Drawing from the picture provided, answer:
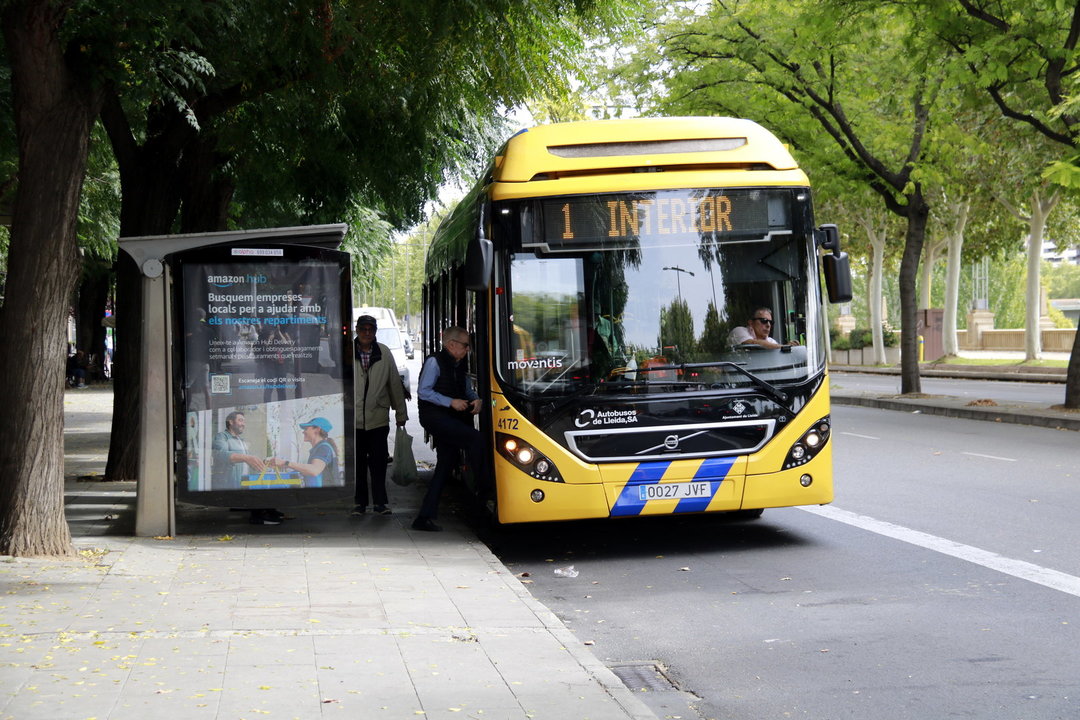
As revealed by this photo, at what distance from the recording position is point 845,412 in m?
25.9

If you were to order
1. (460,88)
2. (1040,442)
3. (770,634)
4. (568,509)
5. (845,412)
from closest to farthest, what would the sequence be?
(770,634)
(568,509)
(460,88)
(1040,442)
(845,412)

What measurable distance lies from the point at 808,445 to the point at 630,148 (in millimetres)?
2598

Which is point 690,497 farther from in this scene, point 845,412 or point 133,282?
point 845,412

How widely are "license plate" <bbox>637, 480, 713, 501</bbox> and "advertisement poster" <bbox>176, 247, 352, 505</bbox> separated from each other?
8.75 ft

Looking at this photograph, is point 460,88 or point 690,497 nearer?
point 690,497

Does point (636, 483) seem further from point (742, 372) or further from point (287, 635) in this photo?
point (287, 635)

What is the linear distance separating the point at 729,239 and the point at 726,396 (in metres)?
1.17

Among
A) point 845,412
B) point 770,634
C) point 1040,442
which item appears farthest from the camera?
point 845,412

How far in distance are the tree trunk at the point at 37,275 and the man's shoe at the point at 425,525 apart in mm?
2954

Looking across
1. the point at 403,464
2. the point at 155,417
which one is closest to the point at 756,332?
the point at 155,417

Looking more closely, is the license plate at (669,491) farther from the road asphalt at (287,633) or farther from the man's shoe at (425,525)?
the man's shoe at (425,525)

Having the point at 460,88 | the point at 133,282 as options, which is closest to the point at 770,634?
the point at 460,88

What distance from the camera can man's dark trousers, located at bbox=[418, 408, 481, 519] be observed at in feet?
33.6

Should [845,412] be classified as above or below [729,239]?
below
